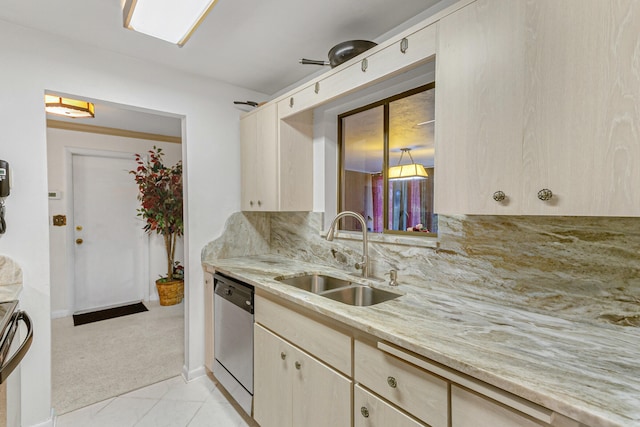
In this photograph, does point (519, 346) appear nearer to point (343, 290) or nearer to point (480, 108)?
point (480, 108)

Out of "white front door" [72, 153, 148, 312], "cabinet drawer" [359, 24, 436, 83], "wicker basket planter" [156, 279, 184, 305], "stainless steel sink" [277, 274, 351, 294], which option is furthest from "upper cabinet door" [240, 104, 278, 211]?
"white front door" [72, 153, 148, 312]

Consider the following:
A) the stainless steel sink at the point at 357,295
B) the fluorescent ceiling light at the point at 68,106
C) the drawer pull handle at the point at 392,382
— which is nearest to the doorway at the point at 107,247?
the fluorescent ceiling light at the point at 68,106

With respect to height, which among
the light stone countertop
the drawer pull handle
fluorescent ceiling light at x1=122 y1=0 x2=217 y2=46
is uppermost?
fluorescent ceiling light at x1=122 y1=0 x2=217 y2=46

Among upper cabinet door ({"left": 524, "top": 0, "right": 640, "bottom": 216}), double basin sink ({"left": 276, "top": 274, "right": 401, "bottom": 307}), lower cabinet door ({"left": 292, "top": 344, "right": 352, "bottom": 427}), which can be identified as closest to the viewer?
upper cabinet door ({"left": 524, "top": 0, "right": 640, "bottom": 216})

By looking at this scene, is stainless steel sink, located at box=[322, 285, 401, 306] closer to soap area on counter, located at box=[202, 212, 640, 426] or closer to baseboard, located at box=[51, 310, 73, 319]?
soap area on counter, located at box=[202, 212, 640, 426]

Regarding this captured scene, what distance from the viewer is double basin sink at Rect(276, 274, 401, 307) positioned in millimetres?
1640

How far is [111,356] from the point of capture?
266cm

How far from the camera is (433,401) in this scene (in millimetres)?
919

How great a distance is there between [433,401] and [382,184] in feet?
4.43

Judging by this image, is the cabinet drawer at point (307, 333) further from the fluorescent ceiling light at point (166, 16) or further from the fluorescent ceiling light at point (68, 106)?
the fluorescent ceiling light at point (68, 106)

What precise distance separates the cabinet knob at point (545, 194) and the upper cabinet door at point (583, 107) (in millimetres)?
12

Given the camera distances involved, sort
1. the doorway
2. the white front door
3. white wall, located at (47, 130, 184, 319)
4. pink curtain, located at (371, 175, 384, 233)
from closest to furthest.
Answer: pink curtain, located at (371, 175, 384, 233) → the doorway → white wall, located at (47, 130, 184, 319) → the white front door

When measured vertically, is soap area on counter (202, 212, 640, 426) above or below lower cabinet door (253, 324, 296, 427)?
above

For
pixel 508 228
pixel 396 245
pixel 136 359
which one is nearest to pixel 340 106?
pixel 396 245
